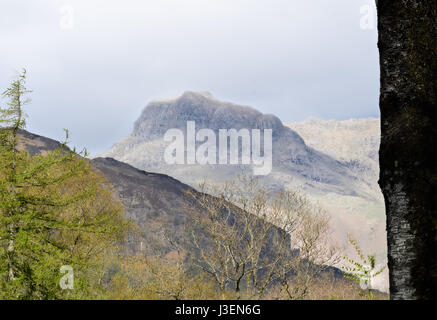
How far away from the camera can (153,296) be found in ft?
101

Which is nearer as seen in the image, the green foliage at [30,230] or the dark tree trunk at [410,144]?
the dark tree trunk at [410,144]

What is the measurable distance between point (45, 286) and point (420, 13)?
10.7m

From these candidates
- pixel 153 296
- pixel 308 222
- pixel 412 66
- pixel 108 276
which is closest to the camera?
pixel 412 66

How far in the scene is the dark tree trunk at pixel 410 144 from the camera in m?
3.53

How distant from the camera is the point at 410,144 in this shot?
3.63 m

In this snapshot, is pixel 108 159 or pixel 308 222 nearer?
pixel 308 222

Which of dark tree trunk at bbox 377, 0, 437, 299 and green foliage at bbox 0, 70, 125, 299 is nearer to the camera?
dark tree trunk at bbox 377, 0, 437, 299

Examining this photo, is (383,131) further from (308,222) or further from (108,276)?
(108,276)

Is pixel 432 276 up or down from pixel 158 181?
down

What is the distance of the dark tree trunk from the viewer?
139 inches

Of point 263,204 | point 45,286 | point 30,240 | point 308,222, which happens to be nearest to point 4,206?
point 30,240

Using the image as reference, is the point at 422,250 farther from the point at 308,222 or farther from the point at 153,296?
the point at 308,222

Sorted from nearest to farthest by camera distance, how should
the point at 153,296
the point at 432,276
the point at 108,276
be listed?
the point at 432,276 < the point at 153,296 < the point at 108,276

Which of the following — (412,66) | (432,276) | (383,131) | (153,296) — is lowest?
(153,296)
